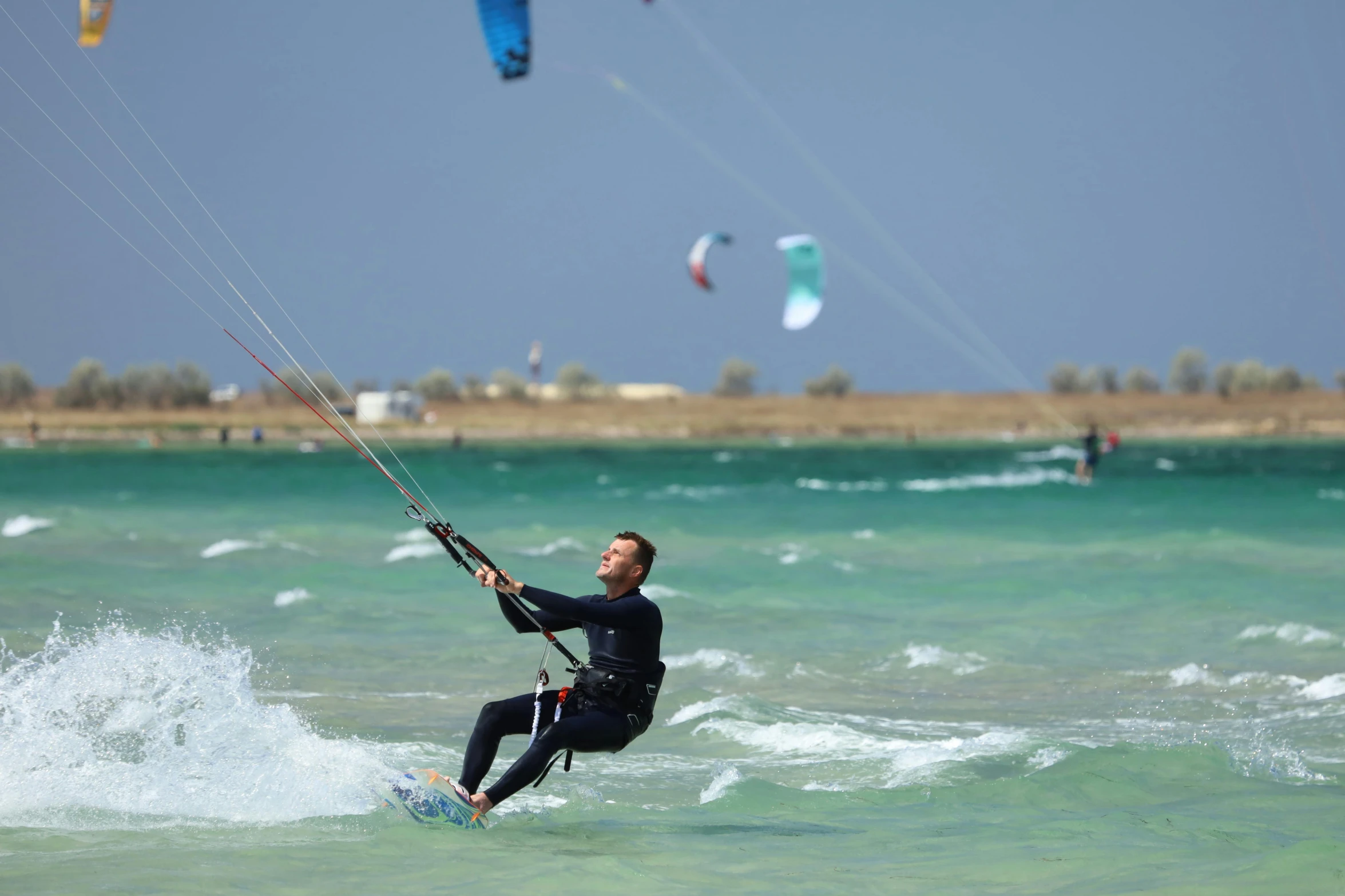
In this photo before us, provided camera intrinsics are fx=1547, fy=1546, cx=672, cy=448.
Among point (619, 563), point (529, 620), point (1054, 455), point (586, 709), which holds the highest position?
point (1054, 455)

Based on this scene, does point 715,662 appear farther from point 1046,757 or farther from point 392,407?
point 392,407

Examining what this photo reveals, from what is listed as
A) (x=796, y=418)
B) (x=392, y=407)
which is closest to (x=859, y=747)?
(x=392, y=407)

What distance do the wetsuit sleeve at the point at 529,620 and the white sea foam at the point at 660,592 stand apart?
886 centimetres

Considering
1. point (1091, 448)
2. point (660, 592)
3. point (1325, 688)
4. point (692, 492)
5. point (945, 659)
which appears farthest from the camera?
point (1091, 448)

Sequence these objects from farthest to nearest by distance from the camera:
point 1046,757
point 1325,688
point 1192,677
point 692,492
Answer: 1. point 692,492
2. point 1192,677
3. point 1325,688
4. point 1046,757

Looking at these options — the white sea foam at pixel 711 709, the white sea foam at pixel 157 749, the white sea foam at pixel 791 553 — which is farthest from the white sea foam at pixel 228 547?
the white sea foam at pixel 157 749

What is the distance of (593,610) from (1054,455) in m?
77.1

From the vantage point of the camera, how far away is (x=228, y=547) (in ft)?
66.3

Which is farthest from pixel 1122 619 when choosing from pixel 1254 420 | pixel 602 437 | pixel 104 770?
pixel 1254 420

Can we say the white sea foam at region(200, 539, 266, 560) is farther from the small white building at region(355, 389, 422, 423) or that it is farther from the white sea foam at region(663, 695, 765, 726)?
the small white building at region(355, 389, 422, 423)

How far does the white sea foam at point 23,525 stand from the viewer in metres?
22.0

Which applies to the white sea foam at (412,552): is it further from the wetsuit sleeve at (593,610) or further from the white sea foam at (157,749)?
the wetsuit sleeve at (593,610)

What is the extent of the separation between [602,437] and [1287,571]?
9385 centimetres

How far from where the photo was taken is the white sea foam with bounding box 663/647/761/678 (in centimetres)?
1107
